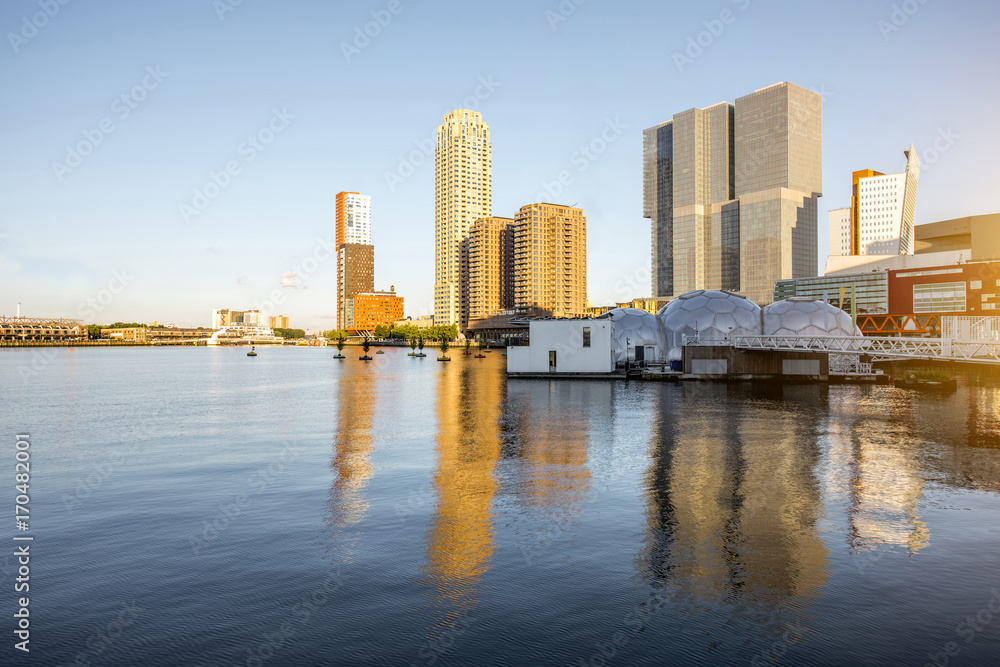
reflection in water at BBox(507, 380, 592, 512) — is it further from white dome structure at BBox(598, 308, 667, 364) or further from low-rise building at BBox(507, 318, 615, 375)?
white dome structure at BBox(598, 308, 667, 364)

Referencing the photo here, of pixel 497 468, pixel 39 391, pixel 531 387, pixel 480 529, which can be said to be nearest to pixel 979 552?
pixel 480 529

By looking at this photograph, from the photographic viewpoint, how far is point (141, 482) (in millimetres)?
25172

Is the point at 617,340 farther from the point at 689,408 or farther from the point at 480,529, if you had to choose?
the point at 480,529

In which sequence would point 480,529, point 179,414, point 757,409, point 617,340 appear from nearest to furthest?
point 480,529 → point 757,409 → point 179,414 → point 617,340

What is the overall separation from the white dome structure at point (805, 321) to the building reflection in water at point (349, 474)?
2162 inches

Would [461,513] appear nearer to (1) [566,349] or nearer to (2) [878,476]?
(2) [878,476]

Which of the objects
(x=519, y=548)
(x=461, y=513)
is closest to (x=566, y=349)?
(x=461, y=513)

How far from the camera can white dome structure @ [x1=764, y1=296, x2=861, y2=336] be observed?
266ft

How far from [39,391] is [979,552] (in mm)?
83101

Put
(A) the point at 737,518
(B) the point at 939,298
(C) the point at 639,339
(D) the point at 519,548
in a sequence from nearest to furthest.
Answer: (D) the point at 519,548
(A) the point at 737,518
(C) the point at 639,339
(B) the point at 939,298

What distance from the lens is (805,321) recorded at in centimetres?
8194

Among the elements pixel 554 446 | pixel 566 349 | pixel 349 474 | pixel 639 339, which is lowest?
pixel 349 474

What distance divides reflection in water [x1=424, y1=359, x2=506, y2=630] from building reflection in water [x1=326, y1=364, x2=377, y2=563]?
2.29 metres

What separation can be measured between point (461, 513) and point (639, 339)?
229 feet
